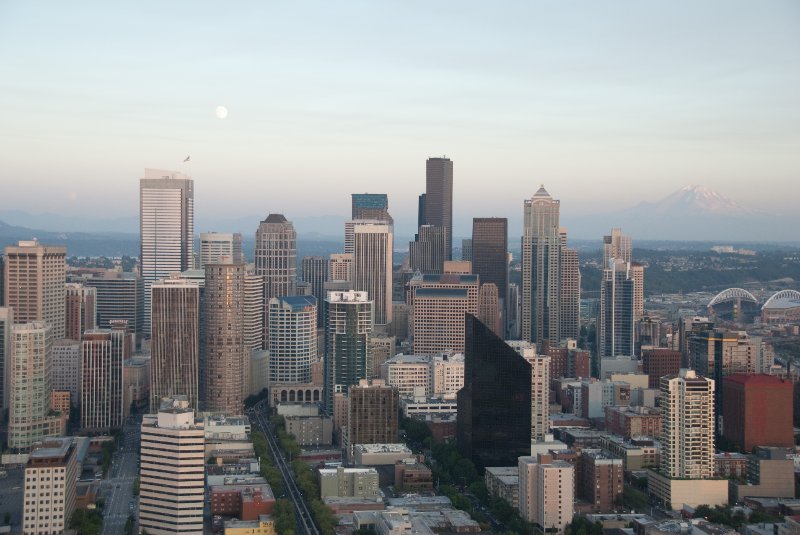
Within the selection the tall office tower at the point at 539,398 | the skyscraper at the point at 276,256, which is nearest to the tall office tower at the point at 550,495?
the tall office tower at the point at 539,398

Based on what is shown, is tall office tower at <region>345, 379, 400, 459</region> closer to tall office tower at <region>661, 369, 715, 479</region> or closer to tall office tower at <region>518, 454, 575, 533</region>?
tall office tower at <region>518, 454, 575, 533</region>

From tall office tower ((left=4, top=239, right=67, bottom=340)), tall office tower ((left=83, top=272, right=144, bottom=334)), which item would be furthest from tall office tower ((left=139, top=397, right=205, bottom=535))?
tall office tower ((left=83, top=272, right=144, bottom=334))

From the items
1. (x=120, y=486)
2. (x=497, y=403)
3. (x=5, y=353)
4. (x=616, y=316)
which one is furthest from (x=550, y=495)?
(x=616, y=316)

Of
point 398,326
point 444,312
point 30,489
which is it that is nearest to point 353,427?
point 30,489

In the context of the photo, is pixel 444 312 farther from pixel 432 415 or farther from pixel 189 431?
pixel 189 431

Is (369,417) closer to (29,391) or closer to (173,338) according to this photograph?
(173,338)
